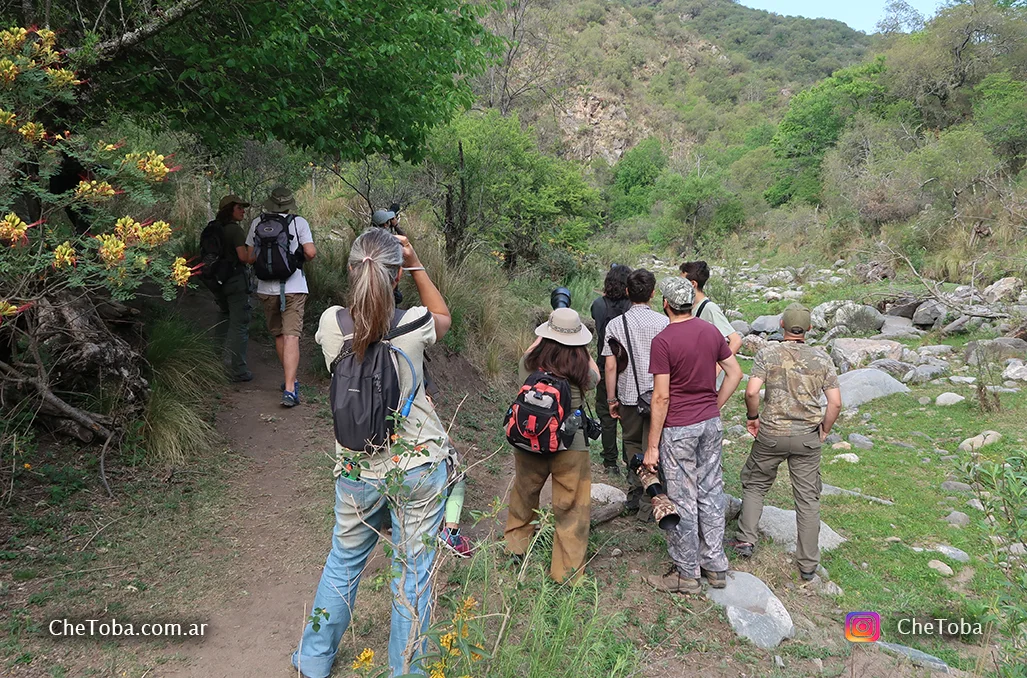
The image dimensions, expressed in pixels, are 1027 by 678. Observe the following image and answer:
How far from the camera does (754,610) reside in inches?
145

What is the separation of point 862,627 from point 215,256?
611cm

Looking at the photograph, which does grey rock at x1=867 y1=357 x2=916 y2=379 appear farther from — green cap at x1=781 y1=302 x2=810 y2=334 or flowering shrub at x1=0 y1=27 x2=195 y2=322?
flowering shrub at x1=0 y1=27 x2=195 y2=322

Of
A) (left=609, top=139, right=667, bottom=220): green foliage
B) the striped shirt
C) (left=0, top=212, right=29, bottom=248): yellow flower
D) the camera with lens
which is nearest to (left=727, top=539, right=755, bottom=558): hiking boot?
the camera with lens

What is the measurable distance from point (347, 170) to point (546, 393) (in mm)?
8900

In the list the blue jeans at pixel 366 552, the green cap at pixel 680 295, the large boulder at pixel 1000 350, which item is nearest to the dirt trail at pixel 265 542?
the blue jeans at pixel 366 552

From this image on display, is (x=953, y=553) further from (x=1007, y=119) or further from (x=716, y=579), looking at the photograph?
(x=1007, y=119)

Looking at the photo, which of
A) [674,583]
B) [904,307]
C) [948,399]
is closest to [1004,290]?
[904,307]

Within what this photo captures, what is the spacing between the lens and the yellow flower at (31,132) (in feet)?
10.0

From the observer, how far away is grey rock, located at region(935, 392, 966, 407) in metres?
8.12

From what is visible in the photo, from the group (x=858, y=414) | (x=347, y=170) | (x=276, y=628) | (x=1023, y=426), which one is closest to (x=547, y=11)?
(x=347, y=170)

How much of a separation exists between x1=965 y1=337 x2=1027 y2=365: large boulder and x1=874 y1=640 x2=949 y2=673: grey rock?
7.45 meters

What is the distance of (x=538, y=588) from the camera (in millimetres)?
3674

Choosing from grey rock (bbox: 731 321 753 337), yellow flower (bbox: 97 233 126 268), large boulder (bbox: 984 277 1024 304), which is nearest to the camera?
yellow flower (bbox: 97 233 126 268)

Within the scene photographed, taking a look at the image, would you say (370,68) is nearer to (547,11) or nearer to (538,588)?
(538,588)
